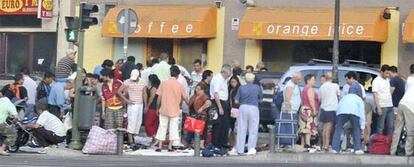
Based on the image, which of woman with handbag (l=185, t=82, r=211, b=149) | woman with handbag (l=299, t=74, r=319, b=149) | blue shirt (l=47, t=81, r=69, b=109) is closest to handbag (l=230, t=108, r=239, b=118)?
woman with handbag (l=185, t=82, r=211, b=149)

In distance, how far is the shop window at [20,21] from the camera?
1517 inches

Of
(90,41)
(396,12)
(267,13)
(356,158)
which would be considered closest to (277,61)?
(267,13)

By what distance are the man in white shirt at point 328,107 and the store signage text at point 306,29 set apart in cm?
1004

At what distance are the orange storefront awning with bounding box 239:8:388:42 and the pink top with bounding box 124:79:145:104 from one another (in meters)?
11.2

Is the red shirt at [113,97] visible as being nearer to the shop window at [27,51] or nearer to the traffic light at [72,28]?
the traffic light at [72,28]

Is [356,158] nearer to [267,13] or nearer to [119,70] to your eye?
[119,70]

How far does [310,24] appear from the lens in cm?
3350

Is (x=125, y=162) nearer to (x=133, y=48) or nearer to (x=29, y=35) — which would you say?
(x=133, y=48)

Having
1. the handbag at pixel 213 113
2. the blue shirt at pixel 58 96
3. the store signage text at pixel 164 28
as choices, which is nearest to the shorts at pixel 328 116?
the handbag at pixel 213 113

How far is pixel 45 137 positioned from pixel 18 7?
635 inches

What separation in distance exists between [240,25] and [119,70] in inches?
383

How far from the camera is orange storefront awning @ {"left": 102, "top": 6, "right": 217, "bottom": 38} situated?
34.8 meters

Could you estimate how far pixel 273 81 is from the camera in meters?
26.6

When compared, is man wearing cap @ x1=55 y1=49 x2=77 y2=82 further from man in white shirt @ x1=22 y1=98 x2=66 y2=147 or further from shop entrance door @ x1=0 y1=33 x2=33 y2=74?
shop entrance door @ x1=0 y1=33 x2=33 y2=74
